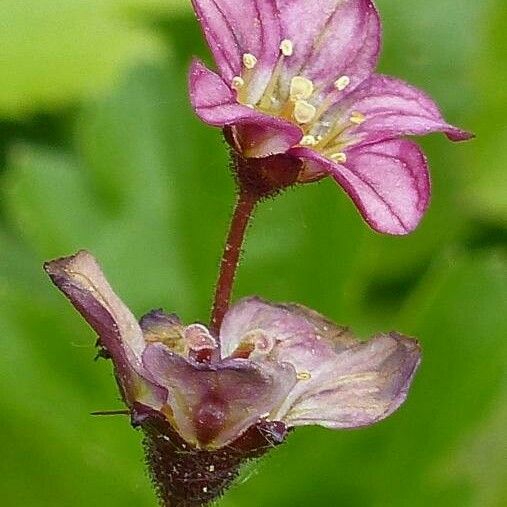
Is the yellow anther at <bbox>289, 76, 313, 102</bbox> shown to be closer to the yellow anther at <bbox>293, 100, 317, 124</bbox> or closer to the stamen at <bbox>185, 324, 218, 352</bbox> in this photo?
the yellow anther at <bbox>293, 100, 317, 124</bbox>

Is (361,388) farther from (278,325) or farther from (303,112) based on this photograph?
(303,112)

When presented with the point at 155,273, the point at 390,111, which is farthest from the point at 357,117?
the point at 155,273

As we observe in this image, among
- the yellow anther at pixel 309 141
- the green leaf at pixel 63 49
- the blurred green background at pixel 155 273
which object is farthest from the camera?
the green leaf at pixel 63 49

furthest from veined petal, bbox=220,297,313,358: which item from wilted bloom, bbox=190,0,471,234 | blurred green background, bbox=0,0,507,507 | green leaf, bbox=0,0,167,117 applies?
green leaf, bbox=0,0,167,117

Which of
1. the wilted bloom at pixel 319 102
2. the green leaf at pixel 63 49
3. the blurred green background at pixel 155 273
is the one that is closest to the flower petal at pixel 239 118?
the wilted bloom at pixel 319 102

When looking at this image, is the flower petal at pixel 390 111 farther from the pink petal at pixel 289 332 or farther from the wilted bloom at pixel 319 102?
the pink petal at pixel 289 332

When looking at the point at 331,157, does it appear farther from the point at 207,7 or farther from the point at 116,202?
the point at 116,202

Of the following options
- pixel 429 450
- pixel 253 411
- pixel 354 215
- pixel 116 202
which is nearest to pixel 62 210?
pixel 116 202
